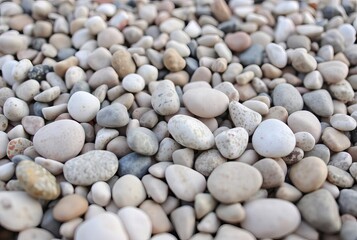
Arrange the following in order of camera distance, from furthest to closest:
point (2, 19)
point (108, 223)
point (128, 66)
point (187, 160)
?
point (2, 19) → point (128, 66) → point (187, 160) → point (108, 223)

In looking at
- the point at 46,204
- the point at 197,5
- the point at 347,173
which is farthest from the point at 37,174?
the point at 197,5

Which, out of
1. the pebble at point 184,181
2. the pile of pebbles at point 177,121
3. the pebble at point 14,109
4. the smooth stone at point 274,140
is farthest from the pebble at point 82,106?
the smooth stone at point 274,140

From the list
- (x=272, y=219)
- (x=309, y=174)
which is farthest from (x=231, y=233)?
(x=309, y=174)

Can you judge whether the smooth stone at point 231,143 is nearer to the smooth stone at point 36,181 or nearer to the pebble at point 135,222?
the pebble at point 135,222

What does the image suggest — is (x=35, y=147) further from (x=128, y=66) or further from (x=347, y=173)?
(x=347, y=173)

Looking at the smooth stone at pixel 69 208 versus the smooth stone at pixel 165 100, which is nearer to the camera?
the smooth stone at pixel 69 208

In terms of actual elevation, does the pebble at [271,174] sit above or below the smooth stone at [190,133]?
below

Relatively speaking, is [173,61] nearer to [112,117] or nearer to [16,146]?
[112,117]
